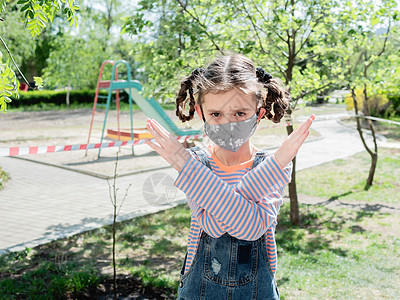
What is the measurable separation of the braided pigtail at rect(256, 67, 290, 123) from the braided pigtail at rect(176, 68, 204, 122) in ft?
0.78

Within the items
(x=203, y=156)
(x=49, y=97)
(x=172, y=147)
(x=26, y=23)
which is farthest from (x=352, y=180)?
(x=49, y=97)

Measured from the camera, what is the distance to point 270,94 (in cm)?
168

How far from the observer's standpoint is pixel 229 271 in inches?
59.3

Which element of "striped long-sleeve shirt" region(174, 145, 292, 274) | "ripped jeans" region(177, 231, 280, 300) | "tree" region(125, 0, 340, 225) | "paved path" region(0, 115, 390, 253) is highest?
"tree" region(125, 0, 340, 225)

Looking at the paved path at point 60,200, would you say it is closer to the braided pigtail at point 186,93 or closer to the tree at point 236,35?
the tree at point 236,35

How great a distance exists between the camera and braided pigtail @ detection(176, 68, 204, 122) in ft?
5.42

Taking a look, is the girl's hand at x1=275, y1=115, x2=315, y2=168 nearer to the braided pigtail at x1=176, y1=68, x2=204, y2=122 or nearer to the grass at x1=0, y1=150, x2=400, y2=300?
the braided pigtail at x1=176, y1=68, x2=204, y2=122

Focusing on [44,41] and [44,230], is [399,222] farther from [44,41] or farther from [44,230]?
[44,41]

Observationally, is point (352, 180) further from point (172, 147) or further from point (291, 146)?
point (172, 147)

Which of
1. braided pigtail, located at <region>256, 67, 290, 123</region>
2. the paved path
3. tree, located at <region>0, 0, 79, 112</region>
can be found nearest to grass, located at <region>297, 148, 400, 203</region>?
the paved path

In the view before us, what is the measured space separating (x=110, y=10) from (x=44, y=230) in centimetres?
3588

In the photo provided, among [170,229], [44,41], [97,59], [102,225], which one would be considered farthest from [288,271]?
[44,41]

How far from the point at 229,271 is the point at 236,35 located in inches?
199

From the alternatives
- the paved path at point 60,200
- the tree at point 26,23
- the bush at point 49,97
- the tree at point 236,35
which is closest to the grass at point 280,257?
the paved path at point 60,200
